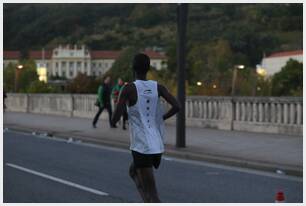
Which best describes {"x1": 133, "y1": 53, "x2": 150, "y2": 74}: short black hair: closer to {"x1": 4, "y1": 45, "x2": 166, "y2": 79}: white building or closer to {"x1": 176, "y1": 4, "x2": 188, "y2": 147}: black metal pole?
{"x1": 176, "y1": 4, "x2": 188, "y2": 147}: black metal pole

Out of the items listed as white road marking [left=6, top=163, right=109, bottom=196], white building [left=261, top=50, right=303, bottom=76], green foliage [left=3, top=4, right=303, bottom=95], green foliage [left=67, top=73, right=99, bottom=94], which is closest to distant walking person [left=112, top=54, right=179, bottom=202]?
white road marking [left=6, top=163, right=109, bottom=196]

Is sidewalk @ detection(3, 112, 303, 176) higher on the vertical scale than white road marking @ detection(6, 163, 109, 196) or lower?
higher

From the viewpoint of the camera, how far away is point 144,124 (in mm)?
6941

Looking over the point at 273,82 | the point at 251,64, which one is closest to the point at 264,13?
the point at 251,64

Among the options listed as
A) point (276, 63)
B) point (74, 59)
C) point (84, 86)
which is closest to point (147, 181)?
point (84, 86)

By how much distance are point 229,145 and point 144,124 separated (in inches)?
325

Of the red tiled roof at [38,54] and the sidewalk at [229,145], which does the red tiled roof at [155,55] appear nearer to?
the red tiled roof at [38,54]

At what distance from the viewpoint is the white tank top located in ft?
22.8

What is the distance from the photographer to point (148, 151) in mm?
6953

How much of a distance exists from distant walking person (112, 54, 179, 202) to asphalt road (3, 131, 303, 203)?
1841 mm

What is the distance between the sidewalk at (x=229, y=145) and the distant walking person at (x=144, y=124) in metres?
4.55

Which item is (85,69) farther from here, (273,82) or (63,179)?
(63,179)

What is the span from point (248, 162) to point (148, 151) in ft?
18.0

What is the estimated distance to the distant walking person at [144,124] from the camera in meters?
6.95
